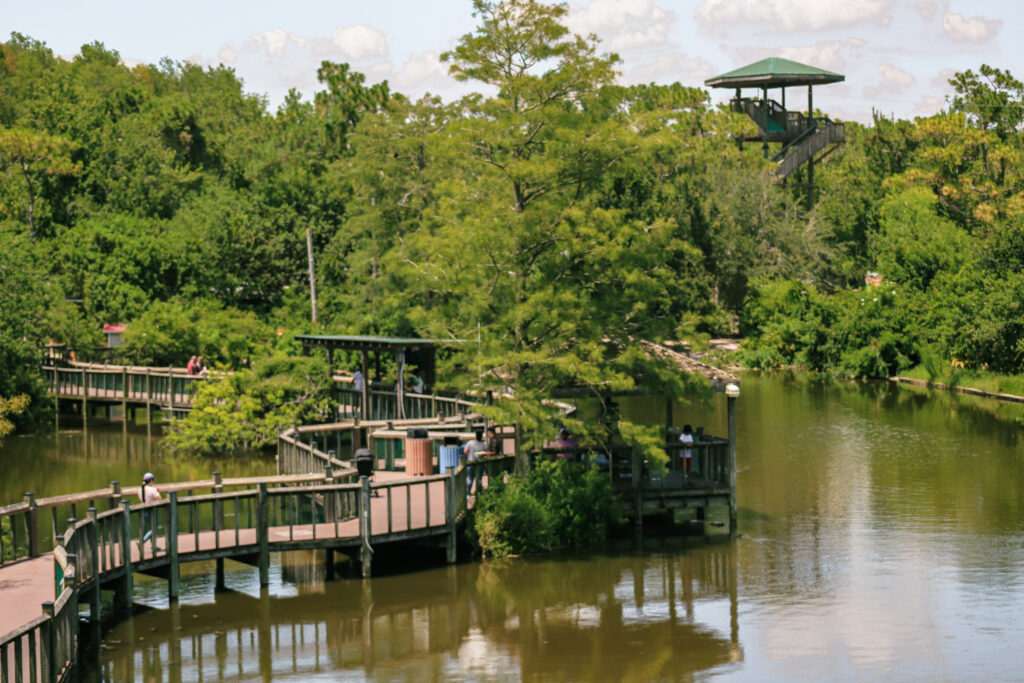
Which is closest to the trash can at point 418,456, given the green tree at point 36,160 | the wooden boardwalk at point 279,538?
the wooden boardwalk at point 279,538

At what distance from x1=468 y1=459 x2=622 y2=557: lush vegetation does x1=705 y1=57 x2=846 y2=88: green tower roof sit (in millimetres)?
53848

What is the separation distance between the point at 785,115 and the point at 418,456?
57.5 metres

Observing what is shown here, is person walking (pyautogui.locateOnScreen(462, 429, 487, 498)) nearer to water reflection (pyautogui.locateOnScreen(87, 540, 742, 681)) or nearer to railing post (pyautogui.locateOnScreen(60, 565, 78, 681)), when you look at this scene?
water reflection (pyautogui.locateOnScreen(87, 540, 742, 681))

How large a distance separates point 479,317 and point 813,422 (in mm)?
20027

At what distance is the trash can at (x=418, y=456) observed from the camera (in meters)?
28.0

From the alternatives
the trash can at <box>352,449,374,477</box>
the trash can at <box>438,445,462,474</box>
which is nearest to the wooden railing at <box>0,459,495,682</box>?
the trash can at <box>352,449,374,477</box>

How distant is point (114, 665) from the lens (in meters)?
19.7

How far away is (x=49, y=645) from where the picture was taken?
1591cm

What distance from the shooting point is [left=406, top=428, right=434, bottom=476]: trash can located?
91.8 feet

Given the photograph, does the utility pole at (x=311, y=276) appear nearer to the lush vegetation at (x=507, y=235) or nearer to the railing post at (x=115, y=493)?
the lush vegetation at (x=507, y=235)

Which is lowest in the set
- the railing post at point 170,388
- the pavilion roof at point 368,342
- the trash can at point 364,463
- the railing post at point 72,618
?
the railing post at point 72,618

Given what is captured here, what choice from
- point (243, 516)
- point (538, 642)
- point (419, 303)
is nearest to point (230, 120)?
point (419, 303)

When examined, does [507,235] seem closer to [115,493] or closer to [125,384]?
[115,493]

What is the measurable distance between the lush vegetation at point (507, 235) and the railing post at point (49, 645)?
11527mm
